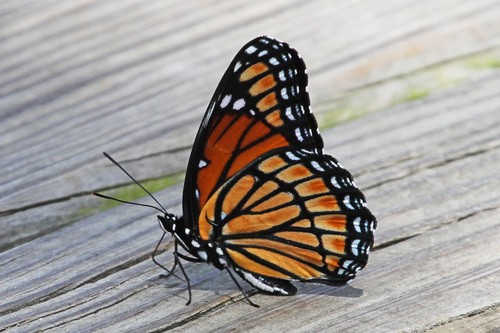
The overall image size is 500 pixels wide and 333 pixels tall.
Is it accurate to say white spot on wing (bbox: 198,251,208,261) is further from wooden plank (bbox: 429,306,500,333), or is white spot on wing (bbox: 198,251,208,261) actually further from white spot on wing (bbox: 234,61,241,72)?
wooden plank (bbox: 429,306,500,333)

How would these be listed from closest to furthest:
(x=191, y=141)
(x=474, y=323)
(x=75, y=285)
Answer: (x=474, y=323), (x=75, y=285), (x=191, y=141)

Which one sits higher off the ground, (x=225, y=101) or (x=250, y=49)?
(x=250, y=49)

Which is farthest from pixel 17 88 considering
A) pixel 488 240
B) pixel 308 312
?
pixel 488 240

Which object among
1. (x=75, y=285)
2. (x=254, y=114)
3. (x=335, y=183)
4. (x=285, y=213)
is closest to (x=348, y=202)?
(x=335, y=183)

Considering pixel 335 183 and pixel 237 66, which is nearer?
pixel 237 66

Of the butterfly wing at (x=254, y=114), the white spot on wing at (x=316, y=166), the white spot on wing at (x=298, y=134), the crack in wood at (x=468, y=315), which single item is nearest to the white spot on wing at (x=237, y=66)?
the butterfly wing at (x=254, y=114)

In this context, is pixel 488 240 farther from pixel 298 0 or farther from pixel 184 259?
pixel 298 0

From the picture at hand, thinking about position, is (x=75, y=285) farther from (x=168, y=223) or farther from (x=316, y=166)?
(x=316, y=166)
